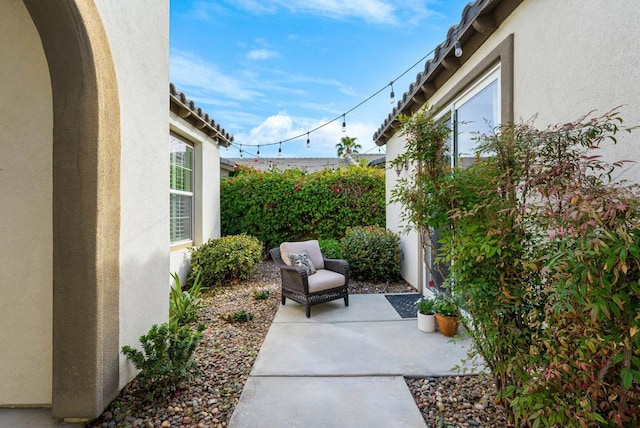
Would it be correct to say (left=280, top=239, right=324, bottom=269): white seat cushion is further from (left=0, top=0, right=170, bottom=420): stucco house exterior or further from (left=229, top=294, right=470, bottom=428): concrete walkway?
(left=0, top=0, right=170, bottom=420): stucco house exterior

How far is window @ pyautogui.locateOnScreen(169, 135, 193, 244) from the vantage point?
22.4 feet

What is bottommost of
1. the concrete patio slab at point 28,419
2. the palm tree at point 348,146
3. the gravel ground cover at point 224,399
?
the gravel ground cover at point 224,399

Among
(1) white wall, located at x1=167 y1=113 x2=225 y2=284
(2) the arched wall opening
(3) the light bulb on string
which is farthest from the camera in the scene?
(1) white wall, located at x1=167 y1=113 x2=225 y2=284

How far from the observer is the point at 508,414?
2.35 metres

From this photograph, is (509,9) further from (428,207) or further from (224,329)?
(224,329)

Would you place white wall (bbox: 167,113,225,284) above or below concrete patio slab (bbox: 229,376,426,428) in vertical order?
above

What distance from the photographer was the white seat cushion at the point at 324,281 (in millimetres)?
5133

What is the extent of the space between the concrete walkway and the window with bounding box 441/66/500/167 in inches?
91.3

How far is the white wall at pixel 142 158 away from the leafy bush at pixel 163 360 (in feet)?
0.69

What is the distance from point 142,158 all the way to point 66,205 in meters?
0.96

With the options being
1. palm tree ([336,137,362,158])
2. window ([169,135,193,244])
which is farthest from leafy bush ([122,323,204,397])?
palm tree ([336,137,362,158])

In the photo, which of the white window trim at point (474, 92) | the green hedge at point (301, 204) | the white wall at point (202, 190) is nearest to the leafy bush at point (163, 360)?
the white window trim at point (474, 92)

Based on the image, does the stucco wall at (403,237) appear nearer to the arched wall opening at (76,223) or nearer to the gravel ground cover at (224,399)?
the gravel ground cover at (224,399)

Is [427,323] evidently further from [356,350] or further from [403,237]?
[403,237]
